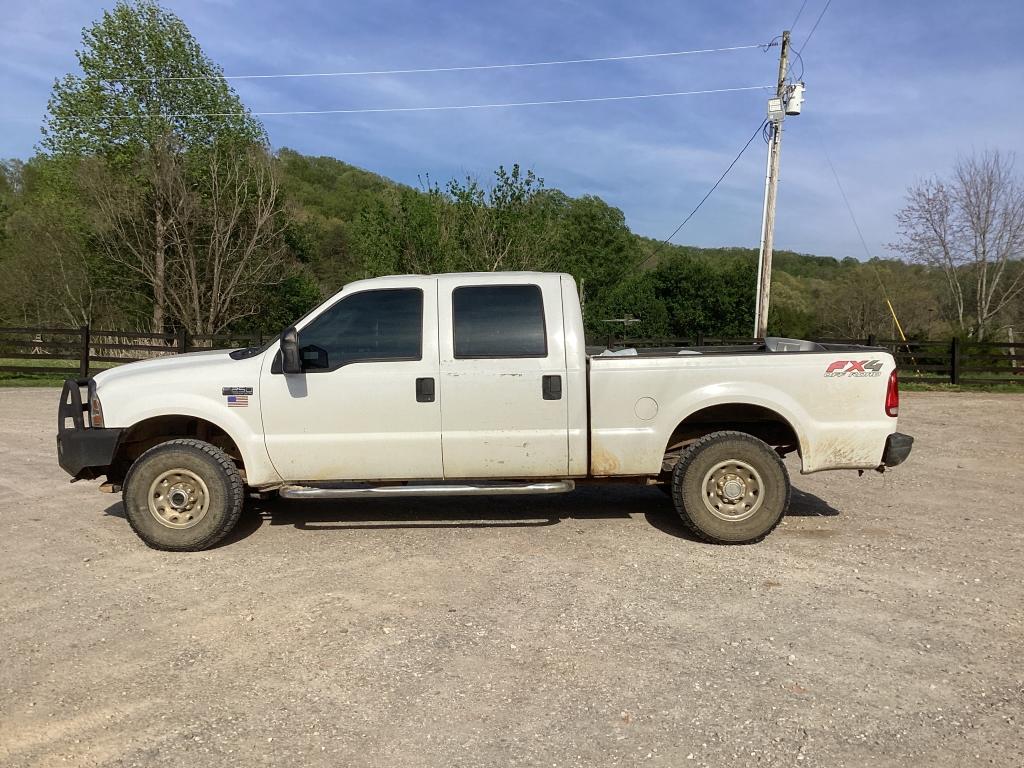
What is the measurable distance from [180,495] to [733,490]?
4.06m

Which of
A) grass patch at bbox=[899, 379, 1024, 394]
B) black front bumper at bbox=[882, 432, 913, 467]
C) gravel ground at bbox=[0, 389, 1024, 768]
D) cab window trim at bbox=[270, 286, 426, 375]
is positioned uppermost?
cab window trim at bbox=[270, 286, 426, 375]

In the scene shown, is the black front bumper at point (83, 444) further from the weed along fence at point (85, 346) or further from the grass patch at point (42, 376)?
the grass patch at point (42, 376)

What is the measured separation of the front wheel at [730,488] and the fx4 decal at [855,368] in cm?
75

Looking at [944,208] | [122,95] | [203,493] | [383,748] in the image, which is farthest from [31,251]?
[944,208]

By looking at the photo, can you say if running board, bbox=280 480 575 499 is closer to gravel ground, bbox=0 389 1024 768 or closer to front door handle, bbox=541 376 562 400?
gravel ground, bbox=0 389 1024 768

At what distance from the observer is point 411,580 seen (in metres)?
4.81

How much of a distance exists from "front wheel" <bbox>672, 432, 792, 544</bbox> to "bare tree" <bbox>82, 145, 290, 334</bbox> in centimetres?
2550

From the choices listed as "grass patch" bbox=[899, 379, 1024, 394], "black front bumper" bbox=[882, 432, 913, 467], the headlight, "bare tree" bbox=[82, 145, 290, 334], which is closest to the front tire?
the headlight

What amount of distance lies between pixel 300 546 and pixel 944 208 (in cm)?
3434

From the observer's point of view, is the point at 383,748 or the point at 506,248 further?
the point at 506,248

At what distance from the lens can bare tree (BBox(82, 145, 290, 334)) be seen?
27750 mm

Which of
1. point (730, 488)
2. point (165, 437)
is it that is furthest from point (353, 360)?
point (730, 488)

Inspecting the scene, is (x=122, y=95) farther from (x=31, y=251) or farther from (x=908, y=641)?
(x=908, y=641)

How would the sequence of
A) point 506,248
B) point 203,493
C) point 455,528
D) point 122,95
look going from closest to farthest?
point 203,493 → point 455,528 → point 506,248 → point 122,95
